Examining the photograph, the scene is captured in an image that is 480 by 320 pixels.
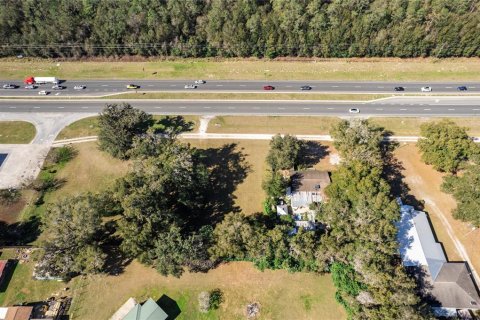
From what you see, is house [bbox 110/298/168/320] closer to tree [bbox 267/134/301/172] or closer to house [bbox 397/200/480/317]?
tree [bbox 267/134/301/172]

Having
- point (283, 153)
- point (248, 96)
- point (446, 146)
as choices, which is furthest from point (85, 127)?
point (446, 146)

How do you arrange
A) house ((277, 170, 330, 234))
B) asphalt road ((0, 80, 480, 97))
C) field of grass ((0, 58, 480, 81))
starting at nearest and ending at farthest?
house ((277, 170, 330, 234))
asphalt road ((0, 80, 480, 97))
field of grass ((0, 58, 480, 81))

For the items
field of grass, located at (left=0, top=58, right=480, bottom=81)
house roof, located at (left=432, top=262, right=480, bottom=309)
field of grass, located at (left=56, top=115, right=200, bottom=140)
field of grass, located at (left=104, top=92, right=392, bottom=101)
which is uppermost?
field of grass, located at (left=0, top=58, right=480, bottom=81)

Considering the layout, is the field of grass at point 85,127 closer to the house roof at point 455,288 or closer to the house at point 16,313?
the house at point 16,313

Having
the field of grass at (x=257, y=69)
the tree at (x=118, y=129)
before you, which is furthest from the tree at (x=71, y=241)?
the field of grass at (x=257, y=69)

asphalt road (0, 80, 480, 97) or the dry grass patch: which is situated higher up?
asphalt road (0, 80, 480, 97)

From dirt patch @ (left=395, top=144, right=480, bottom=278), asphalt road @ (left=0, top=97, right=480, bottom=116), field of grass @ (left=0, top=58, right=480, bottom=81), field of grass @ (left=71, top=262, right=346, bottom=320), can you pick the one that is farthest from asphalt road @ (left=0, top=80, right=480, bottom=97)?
field of grass @ (left=71, top=262, right=346, bottom=320)

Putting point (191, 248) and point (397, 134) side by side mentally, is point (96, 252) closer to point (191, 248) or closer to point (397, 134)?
point (191, 248)

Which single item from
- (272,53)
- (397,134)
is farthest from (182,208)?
(272,53)
